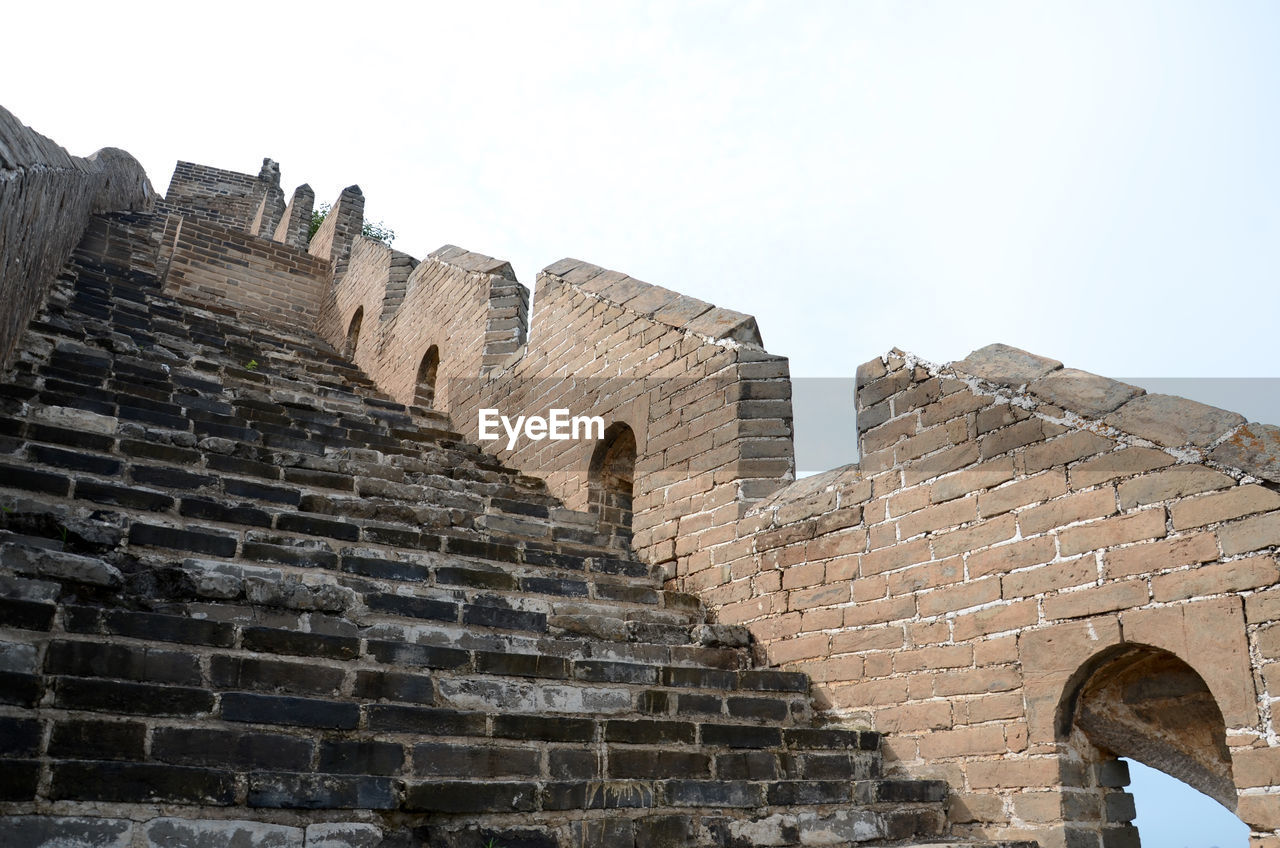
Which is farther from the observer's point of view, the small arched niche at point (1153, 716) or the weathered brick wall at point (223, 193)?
the weathered brick wall at point (223, 193)

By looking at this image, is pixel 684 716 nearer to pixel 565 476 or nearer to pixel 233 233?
pixel 565 476

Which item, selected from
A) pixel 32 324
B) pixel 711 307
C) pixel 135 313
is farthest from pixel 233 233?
pixel 711 307

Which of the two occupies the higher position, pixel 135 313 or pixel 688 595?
pixel 135 313

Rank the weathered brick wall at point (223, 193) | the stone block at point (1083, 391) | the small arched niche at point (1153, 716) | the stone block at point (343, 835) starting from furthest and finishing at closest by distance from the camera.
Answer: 1. the weathered brick wall at point (223, 193)
2. the stone block at point (1083, 391)
3. the small arched niche at point (1153, 716)
4. the stone block at point (343, 835)

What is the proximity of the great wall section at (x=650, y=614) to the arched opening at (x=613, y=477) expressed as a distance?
0.41ft

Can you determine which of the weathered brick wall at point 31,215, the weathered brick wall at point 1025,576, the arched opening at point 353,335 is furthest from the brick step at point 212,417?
the arched opening at point 353,335

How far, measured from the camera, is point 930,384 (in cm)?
512

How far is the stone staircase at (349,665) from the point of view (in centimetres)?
293

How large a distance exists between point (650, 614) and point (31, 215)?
516 centimetres

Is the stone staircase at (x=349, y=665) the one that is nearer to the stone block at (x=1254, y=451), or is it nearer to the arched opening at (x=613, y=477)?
the arched opening at (x=613, y=477)

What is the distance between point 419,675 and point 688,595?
2.62m

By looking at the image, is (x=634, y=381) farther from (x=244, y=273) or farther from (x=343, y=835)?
(x=244, y=273)

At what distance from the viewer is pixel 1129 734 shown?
4.10 m

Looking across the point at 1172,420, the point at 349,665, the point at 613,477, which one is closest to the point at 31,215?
the point at 613,477
